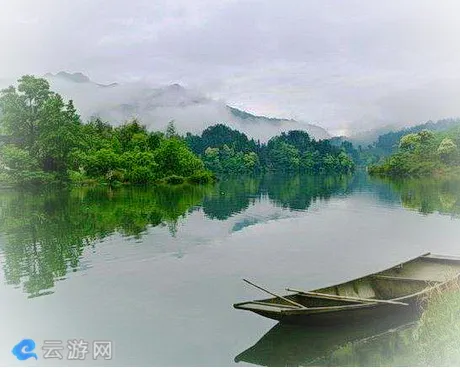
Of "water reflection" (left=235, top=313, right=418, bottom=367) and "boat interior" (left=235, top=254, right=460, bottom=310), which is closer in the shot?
"water reflection" (left=235, top=313, right=418, bottom=367)

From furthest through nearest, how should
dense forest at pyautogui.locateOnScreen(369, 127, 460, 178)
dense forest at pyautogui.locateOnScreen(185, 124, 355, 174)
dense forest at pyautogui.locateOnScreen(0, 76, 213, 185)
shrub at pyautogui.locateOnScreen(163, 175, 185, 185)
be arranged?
1. dense forest at pyautogui.locateOnScreen(185, 124, 355, 174)
2. dense forest at pyautogui.locateOnScreen(369, 127, 460, 178)
3. shrub at pyautogui.locateOnScreen(163, 175, 185, 185)
4. dense forest at pyautogui.locateOnScreen(0, 76, 213, 185)

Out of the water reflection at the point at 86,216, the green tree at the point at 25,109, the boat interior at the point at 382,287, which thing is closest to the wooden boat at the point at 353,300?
the boat interior at the point at 382,287

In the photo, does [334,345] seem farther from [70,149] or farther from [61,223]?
[70,149]

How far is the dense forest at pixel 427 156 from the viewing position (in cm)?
7188

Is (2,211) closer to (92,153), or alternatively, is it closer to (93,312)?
(93,312)

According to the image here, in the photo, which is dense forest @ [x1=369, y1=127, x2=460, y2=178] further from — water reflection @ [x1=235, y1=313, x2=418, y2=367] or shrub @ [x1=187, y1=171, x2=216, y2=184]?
water reflection @ [x1=235, y1=313, x2=418, y2=367]

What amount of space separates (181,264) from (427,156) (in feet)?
219

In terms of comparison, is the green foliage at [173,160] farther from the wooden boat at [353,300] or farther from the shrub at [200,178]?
the wooden boat at [353,300]

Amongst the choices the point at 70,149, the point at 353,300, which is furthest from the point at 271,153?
the point at 353,300

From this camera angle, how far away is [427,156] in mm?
77625

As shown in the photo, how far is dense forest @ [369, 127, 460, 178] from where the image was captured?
236 feet

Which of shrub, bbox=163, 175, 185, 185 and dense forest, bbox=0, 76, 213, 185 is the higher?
dense forest, bbox=0, 76, 213, 185

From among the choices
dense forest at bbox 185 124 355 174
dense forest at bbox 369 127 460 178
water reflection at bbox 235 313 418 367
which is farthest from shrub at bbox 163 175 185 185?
water reflection at bbox 235 313 418 367

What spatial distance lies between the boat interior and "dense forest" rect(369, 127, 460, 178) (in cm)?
5932
